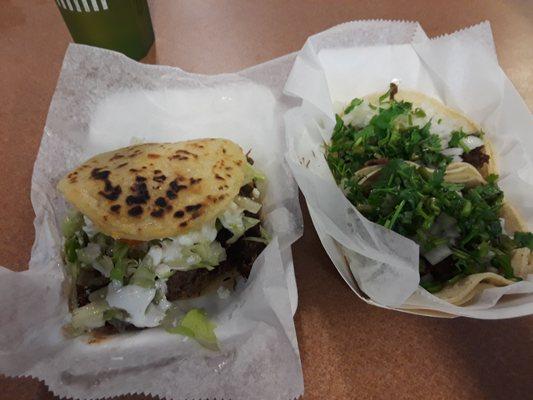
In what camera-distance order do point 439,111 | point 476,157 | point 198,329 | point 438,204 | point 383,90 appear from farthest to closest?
point 383,90 < point 439,111 < point 476,157 < point 438,204 < point 198,329

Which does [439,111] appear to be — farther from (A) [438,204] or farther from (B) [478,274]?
(B) [478,274]

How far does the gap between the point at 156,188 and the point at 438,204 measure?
71 cm

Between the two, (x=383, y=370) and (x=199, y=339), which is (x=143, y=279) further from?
(x=383, y=370)

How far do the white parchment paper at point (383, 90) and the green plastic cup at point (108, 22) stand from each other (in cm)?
72

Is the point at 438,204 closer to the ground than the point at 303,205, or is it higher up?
higher up

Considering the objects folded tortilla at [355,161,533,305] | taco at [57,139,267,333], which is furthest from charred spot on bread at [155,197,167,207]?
folded tortilla at [355,161,533,305]

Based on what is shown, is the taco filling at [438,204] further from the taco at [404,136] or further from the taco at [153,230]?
the taco at [153,230]

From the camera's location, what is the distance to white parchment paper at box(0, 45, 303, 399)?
0.81m

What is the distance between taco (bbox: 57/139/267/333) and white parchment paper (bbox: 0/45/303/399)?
0.05 m

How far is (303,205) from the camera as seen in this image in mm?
1222

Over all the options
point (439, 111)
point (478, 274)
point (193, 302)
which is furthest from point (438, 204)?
point (193, 302)

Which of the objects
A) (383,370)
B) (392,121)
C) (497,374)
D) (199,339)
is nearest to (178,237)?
(199,339)

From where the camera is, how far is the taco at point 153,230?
0.90 metres

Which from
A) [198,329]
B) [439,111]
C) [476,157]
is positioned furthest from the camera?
[439,111]
